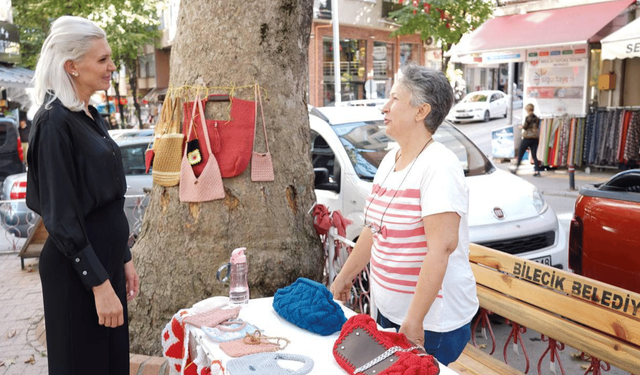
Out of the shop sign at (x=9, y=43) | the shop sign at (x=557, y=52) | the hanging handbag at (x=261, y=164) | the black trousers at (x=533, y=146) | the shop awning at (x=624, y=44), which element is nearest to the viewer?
the hanging handbag at (x=261, y=164)

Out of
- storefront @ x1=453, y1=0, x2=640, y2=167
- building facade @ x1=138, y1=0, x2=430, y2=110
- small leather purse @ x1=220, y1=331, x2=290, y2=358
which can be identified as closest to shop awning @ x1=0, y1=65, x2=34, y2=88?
building facade @ x1=138, y1=0, x2=430, y2=110

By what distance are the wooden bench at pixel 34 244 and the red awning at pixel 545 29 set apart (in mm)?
12596

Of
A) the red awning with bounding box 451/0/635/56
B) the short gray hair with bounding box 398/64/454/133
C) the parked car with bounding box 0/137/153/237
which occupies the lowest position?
the parked car with bounding box 0/137/153/237

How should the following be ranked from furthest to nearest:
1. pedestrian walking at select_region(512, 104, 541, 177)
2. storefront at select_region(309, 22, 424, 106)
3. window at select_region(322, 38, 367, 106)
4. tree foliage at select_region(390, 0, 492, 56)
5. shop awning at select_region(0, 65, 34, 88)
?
window at select_region(322, 38, 367, 106) < storefront at select_region(309, 22, 424, 106) < tree foliage at select_region(390, 0, 492, 56) < shop awning at select_region(0, 65, 34, 88) < pedestrian walking at select_region(512, 104, 541, 177)

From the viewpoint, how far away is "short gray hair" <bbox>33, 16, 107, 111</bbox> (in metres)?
2.56

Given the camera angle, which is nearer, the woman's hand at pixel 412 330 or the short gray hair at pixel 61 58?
the woman's hand at pixel 412 330

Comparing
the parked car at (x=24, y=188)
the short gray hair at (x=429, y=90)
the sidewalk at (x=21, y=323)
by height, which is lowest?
the sidewalk at (x=21, y=323)

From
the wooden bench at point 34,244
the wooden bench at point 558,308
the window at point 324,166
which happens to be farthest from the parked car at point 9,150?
the wooden bench at point 558,308

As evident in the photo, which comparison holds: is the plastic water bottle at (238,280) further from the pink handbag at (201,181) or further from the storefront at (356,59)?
the storefront at (356,59)

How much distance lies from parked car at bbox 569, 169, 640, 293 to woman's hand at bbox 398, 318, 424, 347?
250 cm

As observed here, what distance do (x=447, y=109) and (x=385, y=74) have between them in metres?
32.2

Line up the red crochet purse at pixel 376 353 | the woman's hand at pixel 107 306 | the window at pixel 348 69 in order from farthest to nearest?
the window at pixel 348 69 < the woman's hand at pixel 107 306 < the red crochet purse at pixel 376 353

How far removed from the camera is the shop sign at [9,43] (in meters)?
24.3

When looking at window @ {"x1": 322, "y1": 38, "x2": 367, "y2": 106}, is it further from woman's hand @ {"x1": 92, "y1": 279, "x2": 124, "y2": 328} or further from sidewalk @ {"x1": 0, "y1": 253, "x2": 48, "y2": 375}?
woman's hand @ {"x1": 92, "y1": 279, "x2": 124, "y2": 328}
